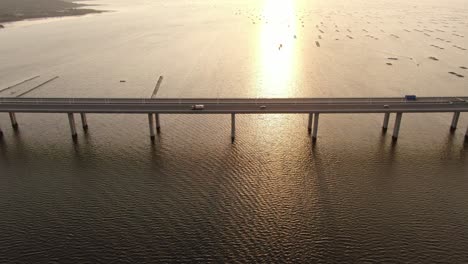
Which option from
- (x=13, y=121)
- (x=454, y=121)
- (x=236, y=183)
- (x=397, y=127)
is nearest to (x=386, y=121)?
(x=397, y=127)

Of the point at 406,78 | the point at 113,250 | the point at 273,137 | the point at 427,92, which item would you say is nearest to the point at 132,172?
the point at 113,250

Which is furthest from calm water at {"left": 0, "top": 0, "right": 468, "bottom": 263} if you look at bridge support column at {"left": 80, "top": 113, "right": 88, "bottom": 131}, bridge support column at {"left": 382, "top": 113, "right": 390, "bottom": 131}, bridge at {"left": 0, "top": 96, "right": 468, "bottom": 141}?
bridge at {"left": 0, "top": 96, "right": 468, "bottom": 141}

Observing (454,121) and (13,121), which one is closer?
(454,121)

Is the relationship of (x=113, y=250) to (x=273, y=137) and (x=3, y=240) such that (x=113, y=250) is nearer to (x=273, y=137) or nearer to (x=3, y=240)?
(x=3, y=240)

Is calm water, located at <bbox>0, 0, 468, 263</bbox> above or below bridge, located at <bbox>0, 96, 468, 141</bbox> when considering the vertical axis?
below

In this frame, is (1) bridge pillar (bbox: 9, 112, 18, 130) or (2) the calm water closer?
(2) the calm water

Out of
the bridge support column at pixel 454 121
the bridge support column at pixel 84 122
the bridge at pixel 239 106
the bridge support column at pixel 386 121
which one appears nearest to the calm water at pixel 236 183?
the bridge support column at pixel 454 121

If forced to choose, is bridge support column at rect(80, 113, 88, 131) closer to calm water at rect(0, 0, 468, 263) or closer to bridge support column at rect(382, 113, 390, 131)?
calm water at rect(0, 0, 468, 263)

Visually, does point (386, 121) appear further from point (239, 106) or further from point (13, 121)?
point (13, 121)

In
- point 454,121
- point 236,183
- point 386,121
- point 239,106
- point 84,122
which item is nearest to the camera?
point 236,183

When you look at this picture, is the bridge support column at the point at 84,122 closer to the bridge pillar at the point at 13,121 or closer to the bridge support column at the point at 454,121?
the bridge pillar at the point at 13,121
